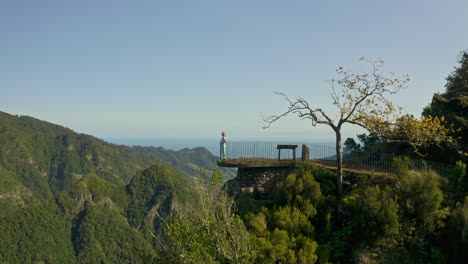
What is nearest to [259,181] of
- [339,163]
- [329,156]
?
[329,156]

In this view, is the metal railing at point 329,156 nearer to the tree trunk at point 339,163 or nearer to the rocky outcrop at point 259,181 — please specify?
the rocky outcrop at point 259,181

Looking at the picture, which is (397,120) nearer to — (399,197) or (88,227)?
(399,197)

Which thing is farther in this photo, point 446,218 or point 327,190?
point 327,190

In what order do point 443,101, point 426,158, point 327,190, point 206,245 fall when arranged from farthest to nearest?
point 443,101
point 426,158
point 327,190
point 206,245

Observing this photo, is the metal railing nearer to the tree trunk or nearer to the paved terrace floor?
the paved terrace floor

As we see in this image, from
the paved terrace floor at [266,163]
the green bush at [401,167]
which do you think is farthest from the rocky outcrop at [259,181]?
the green bush at [401,167]

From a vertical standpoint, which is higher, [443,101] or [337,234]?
[443,101]

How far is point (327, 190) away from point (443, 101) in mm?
7987

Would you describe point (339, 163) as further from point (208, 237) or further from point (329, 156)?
point (208, 237)

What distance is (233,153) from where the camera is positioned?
2081cm

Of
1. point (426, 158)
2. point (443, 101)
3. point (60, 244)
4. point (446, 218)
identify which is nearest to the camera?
point (446, 218)

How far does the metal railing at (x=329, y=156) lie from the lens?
665 inches

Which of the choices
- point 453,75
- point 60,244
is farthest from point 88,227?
point 453,75

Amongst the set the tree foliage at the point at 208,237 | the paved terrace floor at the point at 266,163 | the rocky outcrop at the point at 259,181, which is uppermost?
the paved terrace floor at the point at 266,163
